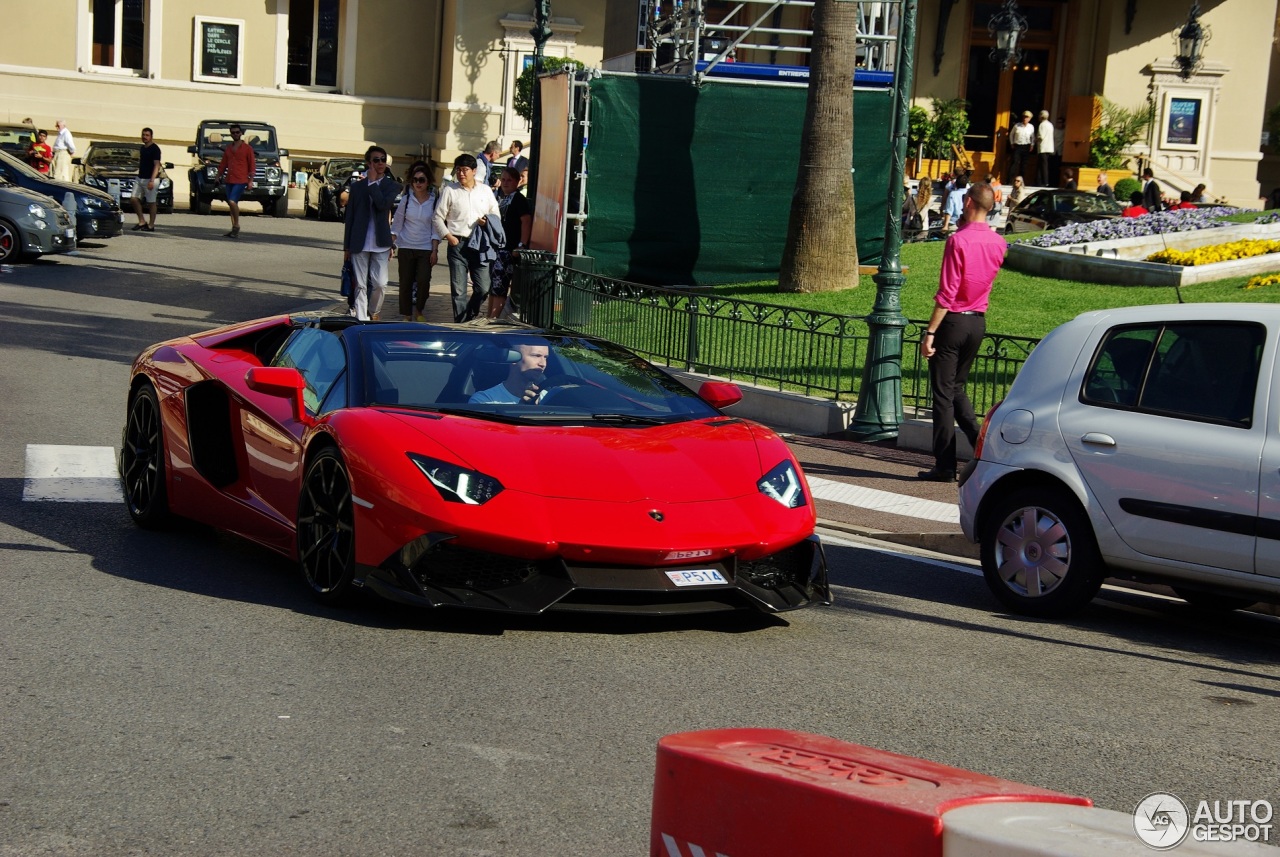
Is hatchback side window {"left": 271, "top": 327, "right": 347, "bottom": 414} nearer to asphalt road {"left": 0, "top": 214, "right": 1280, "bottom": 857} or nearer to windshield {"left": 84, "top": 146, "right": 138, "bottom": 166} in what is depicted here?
asphalt road {"left": 0, "top": 214, "right": 1280, "bottom": 857}

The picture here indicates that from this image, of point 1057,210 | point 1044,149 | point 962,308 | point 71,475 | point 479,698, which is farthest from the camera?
point 1044,149

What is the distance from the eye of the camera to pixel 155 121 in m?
46.4

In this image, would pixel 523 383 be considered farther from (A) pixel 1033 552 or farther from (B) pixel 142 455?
(A) pixel 1033 552

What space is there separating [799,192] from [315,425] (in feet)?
45.1

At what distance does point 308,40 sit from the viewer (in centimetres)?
4922

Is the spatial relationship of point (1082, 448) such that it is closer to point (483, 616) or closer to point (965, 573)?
point (965, 573)

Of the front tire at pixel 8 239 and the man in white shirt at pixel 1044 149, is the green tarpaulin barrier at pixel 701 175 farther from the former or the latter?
the man in white shirt at pixel 1044 149

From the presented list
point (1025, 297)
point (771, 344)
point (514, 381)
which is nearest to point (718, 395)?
point (514, 381)

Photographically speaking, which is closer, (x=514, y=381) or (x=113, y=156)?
(x=514, y=381)

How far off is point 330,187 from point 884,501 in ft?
104

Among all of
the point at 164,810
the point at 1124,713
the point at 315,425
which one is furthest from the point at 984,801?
the point at 315,425

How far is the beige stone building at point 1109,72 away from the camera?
40.7 meters

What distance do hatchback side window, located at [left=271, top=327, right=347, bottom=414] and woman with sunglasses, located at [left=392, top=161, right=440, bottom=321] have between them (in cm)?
884

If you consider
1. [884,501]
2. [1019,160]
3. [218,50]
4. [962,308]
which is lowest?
[884,501]
